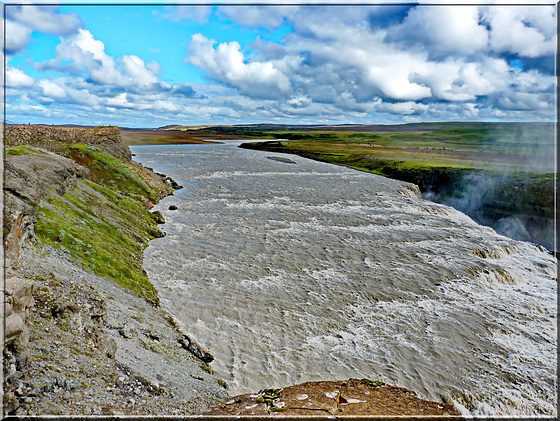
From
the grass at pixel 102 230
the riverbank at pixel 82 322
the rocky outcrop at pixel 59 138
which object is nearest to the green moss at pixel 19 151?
the riverbank at pixel 82 322

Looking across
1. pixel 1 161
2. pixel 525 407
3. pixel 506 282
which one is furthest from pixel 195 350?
pixel 506 282

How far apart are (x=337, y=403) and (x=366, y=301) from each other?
11152 millimetres

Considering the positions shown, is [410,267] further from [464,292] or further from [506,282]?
[506,282]

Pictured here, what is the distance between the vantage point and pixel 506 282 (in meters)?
26.3

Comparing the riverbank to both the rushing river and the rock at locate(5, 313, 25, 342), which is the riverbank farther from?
the rushing river

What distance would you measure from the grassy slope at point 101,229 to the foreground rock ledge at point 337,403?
34.3ft

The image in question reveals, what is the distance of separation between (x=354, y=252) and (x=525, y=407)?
16092 millimetres

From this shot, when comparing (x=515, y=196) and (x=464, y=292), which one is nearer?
(x=464, y=292)

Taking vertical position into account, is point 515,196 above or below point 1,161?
below

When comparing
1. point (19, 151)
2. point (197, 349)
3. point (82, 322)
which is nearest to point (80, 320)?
point (82, 322)

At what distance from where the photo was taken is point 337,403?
1134 cm

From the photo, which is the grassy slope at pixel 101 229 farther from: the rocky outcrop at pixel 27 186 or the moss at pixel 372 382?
the moss at pixel 372 382

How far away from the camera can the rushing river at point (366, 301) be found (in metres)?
15.9

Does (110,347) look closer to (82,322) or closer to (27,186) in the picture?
(82,322)
